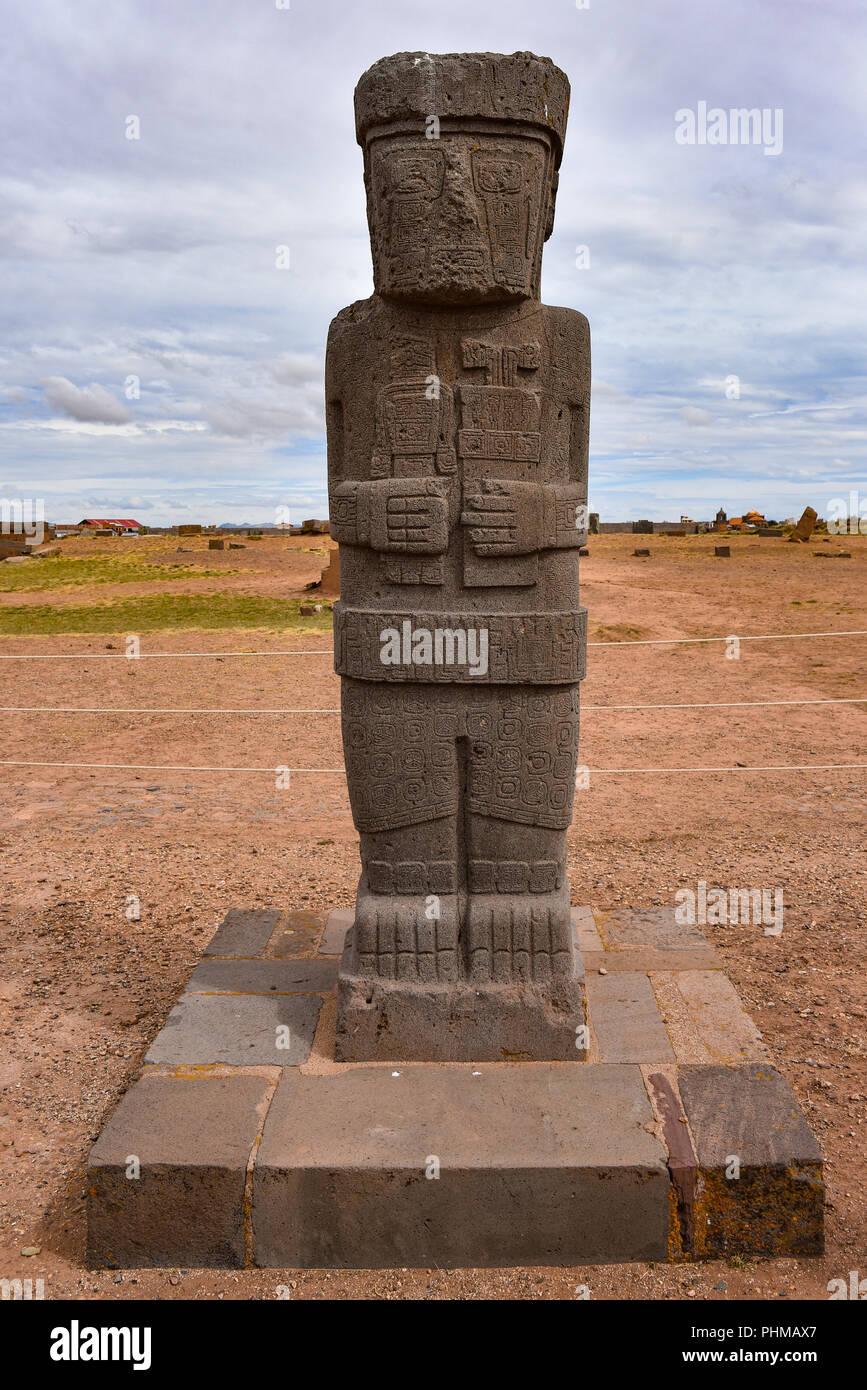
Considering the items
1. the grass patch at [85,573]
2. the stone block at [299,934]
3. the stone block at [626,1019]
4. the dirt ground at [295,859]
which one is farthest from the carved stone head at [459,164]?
the grass patch at [85,573]

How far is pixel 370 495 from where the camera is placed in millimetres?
3430

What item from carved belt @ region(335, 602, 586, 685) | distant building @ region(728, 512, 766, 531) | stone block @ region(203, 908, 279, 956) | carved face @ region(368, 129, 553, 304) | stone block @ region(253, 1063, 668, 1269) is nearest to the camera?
stone block @ region(253, 1063, 668, 1269)

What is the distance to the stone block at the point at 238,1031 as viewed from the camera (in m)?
3.60

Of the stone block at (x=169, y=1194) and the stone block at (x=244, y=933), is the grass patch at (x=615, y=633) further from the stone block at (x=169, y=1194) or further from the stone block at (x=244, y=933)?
the stone block at (x=169, y=1194)

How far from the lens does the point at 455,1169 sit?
3.05 metres

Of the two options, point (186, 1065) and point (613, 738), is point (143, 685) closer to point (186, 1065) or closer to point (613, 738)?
point (613, 738)

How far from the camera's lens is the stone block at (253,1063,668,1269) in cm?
306

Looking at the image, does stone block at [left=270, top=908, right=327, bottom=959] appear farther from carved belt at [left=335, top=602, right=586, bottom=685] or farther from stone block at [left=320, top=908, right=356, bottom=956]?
carved belt at [left=335, top=602, right=586, bottom=685]

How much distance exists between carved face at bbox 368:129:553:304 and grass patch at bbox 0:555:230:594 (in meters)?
19.0

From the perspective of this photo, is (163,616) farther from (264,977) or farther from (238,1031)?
(238,1031)

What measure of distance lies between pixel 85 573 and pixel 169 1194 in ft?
72.2

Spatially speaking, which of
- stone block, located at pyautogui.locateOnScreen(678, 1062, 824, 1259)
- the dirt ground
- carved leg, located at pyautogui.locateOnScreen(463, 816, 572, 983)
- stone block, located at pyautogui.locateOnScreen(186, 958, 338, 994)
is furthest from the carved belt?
the dirt ground

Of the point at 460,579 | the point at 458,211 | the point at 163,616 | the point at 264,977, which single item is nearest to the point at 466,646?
the point at 460,579

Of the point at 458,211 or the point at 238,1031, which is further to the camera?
the point at 238,1031
